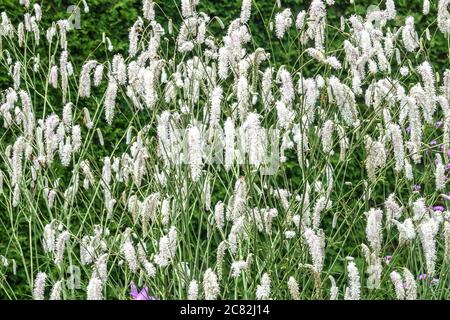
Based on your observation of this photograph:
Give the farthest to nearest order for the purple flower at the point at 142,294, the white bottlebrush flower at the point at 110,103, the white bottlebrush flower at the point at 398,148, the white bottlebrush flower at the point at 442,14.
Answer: the white bottlebrush flower at the point at 442,14
the purple flower at the point at 142,294
the white bottlebrush flower at the point at 110,103
the white bottlebrush flower at the point at 398,148

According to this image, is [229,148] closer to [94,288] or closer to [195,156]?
[195,156]

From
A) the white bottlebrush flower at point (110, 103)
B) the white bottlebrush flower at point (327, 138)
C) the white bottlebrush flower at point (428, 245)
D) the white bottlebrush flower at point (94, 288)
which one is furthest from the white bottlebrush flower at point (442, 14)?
the white bottlebrush flower at point (94, 288)

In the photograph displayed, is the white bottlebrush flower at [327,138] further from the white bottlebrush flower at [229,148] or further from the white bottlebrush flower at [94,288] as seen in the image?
the white bottlebrush flower at [94,288]

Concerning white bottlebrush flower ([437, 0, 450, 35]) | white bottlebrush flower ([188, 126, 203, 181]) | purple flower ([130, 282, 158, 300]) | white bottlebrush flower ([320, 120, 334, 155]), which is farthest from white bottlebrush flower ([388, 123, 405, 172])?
purple flower ([130, 282, 158, 300])

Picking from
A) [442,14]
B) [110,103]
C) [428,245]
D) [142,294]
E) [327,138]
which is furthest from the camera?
[442,14]

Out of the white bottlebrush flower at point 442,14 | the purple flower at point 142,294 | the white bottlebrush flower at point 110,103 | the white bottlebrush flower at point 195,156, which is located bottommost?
the purple flower at point 142,294

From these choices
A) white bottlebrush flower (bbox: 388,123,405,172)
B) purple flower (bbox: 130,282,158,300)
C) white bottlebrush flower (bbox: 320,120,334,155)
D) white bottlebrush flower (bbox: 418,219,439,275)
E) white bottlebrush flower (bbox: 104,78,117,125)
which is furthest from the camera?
purple flower (bbox: 130,282,158,300)

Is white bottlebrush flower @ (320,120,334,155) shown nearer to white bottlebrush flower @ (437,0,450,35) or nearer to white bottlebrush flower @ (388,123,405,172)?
white bottlebrush flower @ (388,123,405,172)

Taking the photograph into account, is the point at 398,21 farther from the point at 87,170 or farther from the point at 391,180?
the point at 87,170

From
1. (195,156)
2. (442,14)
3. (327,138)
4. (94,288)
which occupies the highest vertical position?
(442,14)

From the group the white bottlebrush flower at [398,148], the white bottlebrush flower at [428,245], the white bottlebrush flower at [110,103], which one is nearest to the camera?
the white bottlebrush flower at [428,245]

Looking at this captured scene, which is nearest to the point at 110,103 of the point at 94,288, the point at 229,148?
the point at 229,148
